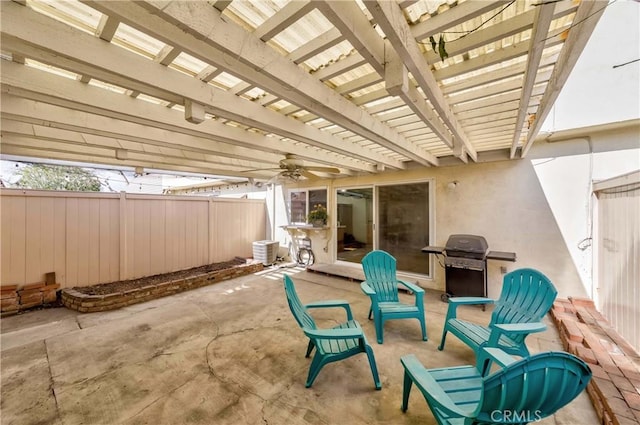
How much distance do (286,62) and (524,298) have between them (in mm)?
3251

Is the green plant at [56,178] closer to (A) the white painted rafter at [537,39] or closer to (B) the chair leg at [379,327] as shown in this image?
(B) the chair leg at [379,327]

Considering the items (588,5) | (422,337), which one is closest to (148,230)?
(422,337)

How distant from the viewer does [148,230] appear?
541cm

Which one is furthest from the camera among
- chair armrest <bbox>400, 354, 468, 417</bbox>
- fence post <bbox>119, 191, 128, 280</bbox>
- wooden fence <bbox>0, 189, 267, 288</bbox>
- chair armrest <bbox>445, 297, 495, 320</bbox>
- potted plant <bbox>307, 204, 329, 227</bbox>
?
potted plant <bbox>307, 204, 329, 227</bbox>

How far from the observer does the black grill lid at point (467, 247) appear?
3.94 metres

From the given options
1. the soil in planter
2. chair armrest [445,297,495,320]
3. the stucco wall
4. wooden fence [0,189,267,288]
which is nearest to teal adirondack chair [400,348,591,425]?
chair armrest [445,297,495,320]

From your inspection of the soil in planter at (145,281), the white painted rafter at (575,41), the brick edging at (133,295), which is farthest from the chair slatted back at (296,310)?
the soil in planter at (145,281)

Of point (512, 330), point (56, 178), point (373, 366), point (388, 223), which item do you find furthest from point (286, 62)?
point (56, 178)

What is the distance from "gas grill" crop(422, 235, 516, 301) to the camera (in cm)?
394

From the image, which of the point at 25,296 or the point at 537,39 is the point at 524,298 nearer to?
the point at 537,39

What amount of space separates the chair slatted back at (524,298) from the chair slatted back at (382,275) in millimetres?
1205

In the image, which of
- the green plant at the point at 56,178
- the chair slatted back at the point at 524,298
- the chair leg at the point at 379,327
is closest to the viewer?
the chair slatted back at the point at 524,298

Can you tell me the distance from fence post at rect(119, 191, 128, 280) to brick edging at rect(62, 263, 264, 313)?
810mm

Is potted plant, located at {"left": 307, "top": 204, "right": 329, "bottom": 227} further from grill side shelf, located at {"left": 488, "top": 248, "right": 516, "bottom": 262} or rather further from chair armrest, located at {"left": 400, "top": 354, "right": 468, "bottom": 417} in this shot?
chair armrest, located at {"left": 400, "top": 354, "right": 468, "bottom": 417}
